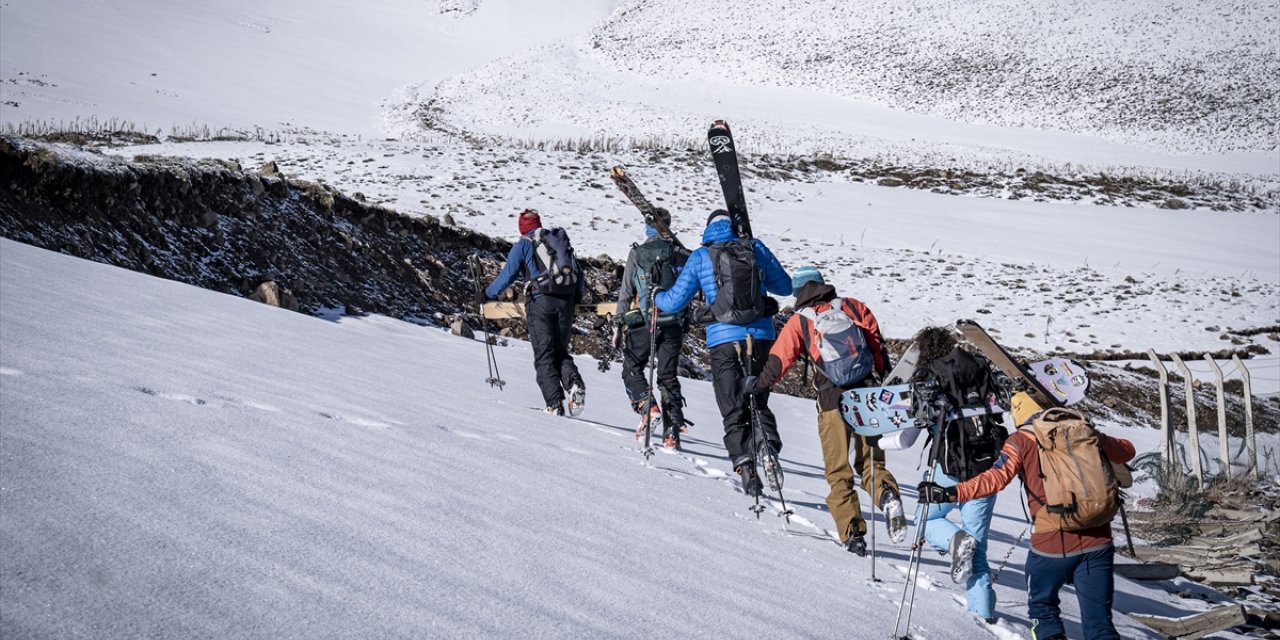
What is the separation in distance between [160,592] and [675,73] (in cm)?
5933

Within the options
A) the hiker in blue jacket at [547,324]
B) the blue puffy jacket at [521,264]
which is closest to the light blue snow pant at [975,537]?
the hiker in blue jacket at [547,324]

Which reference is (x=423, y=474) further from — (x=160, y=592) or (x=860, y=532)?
(x=860, y=532)

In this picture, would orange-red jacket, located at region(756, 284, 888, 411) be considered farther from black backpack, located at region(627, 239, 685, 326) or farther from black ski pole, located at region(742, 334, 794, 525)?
black backpack, located at region(627, 239, 685, 326)

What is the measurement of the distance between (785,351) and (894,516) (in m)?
1.28

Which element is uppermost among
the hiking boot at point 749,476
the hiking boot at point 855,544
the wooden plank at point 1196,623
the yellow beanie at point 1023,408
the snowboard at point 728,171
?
the snowboard at point 728,171

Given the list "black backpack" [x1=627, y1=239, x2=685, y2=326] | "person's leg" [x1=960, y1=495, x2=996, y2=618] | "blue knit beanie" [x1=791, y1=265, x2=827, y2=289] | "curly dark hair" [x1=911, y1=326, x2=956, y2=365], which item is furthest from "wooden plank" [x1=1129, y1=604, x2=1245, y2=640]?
"black backpack" [x1=627, y1=239, x2=685, y2=326]

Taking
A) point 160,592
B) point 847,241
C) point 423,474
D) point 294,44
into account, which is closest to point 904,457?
point 423,474

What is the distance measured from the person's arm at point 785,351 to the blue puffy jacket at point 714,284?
64 cm

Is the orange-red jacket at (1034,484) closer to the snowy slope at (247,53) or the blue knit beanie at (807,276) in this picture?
the blue knit beanie at (807,276)

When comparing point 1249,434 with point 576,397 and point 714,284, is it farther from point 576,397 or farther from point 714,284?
point 576,397

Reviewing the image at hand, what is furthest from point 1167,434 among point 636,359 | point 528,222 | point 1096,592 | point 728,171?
point 528,222

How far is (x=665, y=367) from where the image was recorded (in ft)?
26.4

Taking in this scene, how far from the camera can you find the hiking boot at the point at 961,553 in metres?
4.73

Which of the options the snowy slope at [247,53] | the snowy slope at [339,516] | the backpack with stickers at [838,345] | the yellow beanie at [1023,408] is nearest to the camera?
the snowy slope at [339,516]
